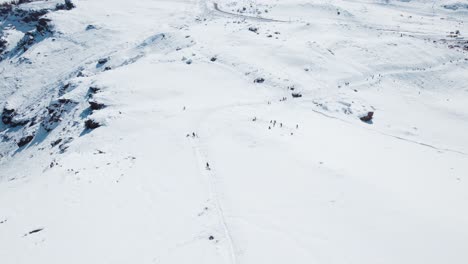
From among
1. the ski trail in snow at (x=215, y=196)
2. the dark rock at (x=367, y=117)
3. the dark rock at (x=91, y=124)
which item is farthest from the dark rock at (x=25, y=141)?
the dark rock at (x=367, y=117)

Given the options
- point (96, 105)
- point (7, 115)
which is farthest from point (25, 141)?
point (7, 115)

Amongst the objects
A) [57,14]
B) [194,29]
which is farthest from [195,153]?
[57,14]

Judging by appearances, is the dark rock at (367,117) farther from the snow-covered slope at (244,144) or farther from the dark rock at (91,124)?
the dark rock at (91,124)

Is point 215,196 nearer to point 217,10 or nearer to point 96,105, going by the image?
point 96,105

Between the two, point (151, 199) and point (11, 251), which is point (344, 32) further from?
point (11, 251)

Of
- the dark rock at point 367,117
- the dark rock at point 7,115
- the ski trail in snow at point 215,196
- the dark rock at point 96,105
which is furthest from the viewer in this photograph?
the dark rock at point 7,115

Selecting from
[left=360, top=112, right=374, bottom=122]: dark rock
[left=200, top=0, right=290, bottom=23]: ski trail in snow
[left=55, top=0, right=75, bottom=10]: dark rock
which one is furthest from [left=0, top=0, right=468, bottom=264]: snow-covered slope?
[left=55, top=0, right=75, bottom=10]: dark rock
